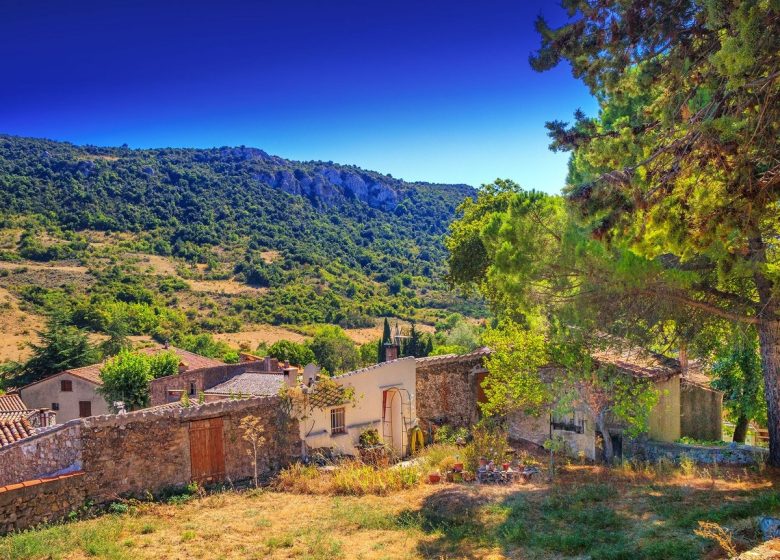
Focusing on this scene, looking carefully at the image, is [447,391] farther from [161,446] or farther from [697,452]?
[161,446]

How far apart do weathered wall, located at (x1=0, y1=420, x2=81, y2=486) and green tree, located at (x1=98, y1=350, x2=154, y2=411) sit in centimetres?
1761

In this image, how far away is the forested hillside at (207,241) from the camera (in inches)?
2667

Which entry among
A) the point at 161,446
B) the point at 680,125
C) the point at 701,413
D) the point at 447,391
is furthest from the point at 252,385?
the point at 680,125

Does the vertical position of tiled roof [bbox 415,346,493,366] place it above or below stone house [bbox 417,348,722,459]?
Answer: above

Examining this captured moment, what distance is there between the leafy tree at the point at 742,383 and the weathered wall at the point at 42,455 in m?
16.6

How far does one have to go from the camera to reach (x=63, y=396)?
33875mm

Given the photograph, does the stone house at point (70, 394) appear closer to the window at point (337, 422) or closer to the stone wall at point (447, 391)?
the stone wall at point (447, 391)

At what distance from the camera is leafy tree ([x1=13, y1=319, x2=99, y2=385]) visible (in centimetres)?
4038

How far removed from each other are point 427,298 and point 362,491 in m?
73.0

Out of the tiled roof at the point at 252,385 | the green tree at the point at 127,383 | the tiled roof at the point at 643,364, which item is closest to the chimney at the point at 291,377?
the tiled roof at the point at 643,364

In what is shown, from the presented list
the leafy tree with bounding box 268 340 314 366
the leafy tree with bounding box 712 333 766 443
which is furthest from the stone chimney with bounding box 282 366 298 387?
the leafy tree with bounding box 268 340 314 366

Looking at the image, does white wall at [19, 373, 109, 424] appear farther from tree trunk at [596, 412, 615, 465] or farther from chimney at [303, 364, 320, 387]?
tree trunk at [596, 412, 615, 465]

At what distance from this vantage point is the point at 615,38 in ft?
25.6

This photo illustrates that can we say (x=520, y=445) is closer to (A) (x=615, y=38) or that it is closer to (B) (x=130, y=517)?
(B) (x=130, y=517)
